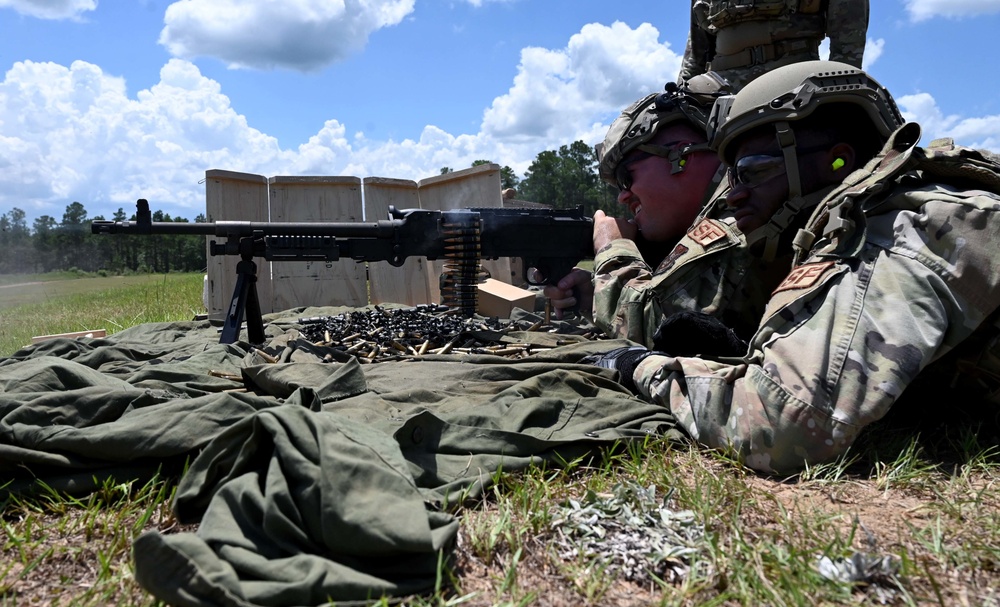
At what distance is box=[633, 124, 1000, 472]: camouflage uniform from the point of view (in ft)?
7.01

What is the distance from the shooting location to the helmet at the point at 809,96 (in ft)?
9.28

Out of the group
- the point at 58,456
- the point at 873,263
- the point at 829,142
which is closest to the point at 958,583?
the point at 873,263

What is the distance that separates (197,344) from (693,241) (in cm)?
351

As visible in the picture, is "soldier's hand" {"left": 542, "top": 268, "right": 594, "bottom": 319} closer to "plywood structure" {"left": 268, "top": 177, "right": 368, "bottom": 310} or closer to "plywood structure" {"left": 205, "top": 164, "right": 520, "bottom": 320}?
"plywood structure" {"left": 205, "top": 164, "right": 520, "bottom": 320}

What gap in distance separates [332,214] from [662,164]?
539 centimetres

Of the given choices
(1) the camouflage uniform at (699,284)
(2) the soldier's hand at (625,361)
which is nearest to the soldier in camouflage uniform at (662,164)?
(1) the camouflage uniform at (699,284)

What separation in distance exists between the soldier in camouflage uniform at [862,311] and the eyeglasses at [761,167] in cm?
12

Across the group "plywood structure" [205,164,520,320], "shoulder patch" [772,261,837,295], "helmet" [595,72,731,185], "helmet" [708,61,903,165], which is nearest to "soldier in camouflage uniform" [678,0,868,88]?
"helmet" [595,72,731,185]

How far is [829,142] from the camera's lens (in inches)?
116

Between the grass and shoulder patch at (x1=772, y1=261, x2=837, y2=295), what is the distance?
63 centimetres

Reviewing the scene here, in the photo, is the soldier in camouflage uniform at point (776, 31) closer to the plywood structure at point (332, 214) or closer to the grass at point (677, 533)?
the plywood structure at point (332, 214)

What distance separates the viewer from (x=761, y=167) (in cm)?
301

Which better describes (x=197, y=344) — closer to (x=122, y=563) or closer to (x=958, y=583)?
(x=122, y=563)

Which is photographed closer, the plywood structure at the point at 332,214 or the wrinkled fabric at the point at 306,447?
the wrinkled fabric at the point at 306,447
